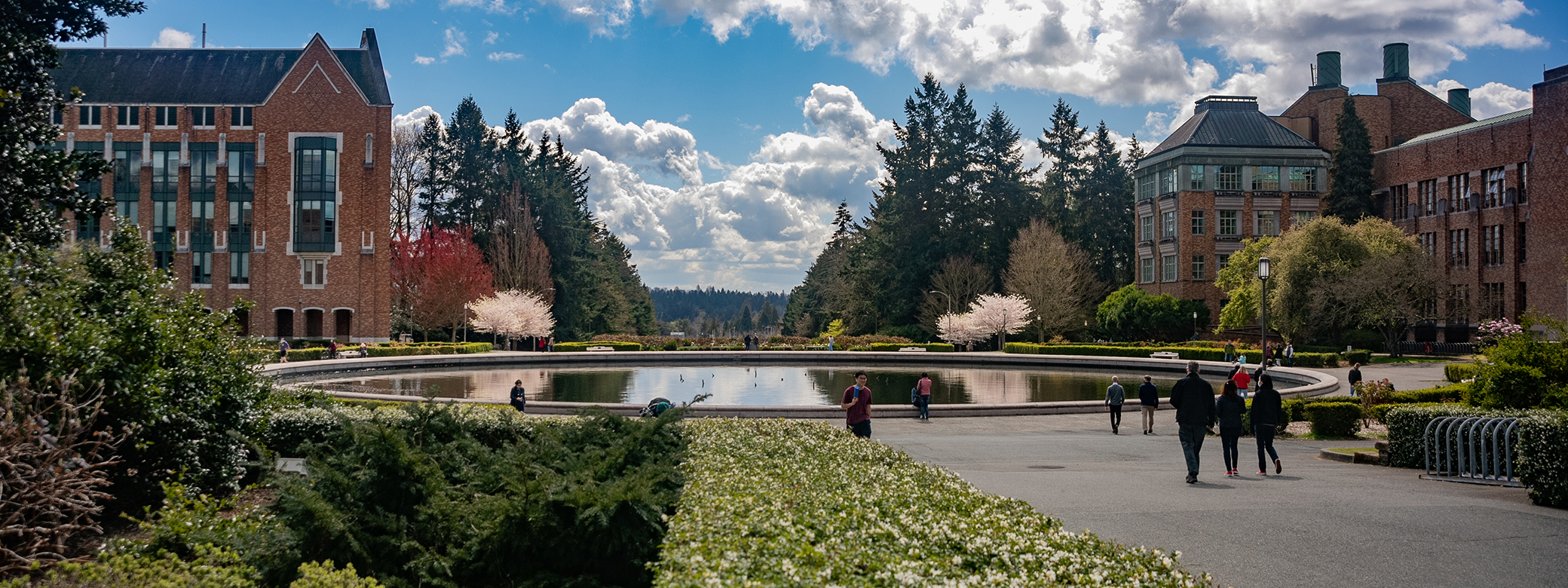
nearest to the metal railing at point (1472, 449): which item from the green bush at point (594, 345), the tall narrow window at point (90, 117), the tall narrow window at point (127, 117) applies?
the green bush at point (594, 345)

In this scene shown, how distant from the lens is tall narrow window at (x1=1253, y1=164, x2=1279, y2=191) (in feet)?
205

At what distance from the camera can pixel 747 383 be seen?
33531 millimetres

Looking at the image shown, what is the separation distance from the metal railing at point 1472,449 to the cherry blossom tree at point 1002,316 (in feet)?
138

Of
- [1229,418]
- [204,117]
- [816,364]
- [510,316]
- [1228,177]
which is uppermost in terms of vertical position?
[204,117]

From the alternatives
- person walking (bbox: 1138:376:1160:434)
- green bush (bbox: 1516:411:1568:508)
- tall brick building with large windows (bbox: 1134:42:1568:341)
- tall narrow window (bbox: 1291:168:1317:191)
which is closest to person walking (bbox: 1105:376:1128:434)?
person walking (bbox: 1138:376:1160:434)

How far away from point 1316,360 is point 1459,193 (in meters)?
26.3

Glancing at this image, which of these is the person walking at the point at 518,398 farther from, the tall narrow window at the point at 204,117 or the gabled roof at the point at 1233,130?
the gabled roof at the point at 1233,130

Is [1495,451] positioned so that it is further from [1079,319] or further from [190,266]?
[190,266]

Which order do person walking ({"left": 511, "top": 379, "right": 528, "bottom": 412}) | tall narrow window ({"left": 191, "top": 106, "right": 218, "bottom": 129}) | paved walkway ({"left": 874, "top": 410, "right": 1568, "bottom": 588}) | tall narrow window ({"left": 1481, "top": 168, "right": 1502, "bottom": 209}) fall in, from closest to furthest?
paved walkway ({"left": 874, "top": 410, "right": 1568, "bottom": 588}), person walking ({"left": 511, "top": 379, "right": 528, "bottom": 412}), tall narrow window ({"left": 1481, "top": 168, "right": 1502, "bottom": 209}), tall narrow window ({"left": 191, "top": 106, "right": 218, "bottom": 129})

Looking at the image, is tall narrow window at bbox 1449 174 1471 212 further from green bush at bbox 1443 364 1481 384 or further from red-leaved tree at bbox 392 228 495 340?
red-leaved tree at bbox 392 228 495 340

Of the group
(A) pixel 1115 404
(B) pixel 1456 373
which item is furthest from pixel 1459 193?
(A) pixel 1115 404

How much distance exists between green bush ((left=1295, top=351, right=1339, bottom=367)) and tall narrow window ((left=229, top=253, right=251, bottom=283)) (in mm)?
59911

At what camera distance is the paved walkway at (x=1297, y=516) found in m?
6.61

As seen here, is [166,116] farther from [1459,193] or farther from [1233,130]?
[1459,193]
